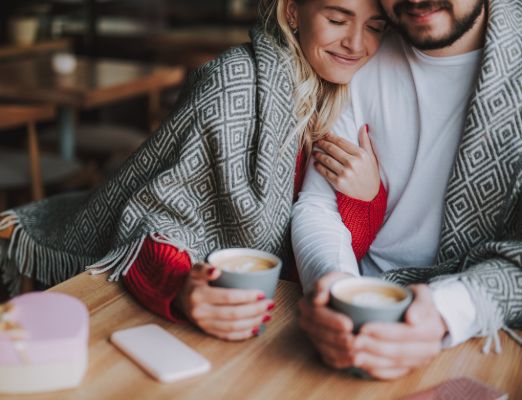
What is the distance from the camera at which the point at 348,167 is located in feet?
4.77

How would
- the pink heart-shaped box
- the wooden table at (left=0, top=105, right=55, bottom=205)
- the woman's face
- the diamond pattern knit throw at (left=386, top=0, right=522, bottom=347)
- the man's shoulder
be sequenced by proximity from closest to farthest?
the pink heart-shaped box, the diamond pattern knit throw at (left=386, top=0, right=522, bottom=347), the woman's face, the man's shoulder, the wooden table at (left=0, top=105, right=55, bottom=205)

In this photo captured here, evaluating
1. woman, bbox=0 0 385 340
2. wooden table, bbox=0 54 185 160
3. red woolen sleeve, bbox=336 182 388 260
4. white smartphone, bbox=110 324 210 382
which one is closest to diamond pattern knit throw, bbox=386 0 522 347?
red woolen sleeve, bbox=336 182 388 260

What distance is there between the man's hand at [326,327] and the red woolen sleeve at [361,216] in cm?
47

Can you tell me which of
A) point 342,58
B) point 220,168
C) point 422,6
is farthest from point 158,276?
point 422,6

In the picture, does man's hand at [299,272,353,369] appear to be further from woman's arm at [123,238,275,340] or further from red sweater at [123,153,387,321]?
red sweater at [123,153,387,321]

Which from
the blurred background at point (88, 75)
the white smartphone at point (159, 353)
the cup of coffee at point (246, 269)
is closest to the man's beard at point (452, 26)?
the cup of coffee at point (246, 269)

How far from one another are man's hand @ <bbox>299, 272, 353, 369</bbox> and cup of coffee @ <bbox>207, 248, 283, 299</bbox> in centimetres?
7

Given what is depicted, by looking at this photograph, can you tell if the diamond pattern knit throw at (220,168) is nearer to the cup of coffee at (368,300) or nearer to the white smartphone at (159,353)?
the white smartphone at (159,353)

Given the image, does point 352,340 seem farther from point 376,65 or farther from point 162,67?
point 162,67

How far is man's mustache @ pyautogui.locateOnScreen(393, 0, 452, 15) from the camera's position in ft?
4.51

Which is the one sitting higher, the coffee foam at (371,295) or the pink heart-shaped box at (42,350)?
the coffee foam at (371,295)

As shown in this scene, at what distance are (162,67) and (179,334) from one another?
310cm

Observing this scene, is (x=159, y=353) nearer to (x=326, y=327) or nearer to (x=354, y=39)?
(x=326, y=327)

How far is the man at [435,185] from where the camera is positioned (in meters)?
1.00
